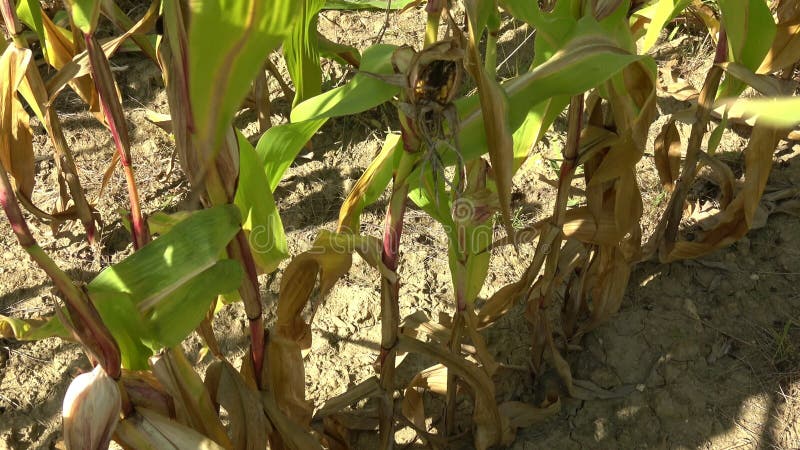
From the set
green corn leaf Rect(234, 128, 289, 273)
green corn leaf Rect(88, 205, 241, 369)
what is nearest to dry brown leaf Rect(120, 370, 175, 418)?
green corn leaf Rect(88, 205, 241, 369)

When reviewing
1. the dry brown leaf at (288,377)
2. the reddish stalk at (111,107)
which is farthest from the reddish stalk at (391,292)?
the reddish stalk at (111,107)

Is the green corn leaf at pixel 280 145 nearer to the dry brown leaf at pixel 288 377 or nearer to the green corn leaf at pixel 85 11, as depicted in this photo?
the dry brown leaf at pixel 288 377

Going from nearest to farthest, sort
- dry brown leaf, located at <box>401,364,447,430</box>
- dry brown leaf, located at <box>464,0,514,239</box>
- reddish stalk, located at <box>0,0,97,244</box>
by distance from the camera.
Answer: dry brown leaf, located at <box>464,0,514,239</box> < reddish stalk, located at <box>0,0,97,244</box> < dry brown leaf, located at <box>401,364,447,430</box>

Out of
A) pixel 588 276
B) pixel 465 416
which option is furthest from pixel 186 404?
pixel 588 276

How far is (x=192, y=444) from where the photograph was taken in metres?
0.95

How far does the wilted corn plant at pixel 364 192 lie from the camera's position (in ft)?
2.55

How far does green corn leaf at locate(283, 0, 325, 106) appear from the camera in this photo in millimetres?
1219

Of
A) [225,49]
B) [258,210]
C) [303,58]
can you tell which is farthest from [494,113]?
[303,58]

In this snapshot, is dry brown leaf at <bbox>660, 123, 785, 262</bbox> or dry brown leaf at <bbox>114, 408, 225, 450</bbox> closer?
dry brown leaf at <bbox>114, 408, 225, 450</bbox>

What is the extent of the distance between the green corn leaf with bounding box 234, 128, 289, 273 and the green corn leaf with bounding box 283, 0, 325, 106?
0.25m

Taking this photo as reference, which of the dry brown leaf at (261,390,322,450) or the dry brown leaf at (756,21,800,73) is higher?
the dry brown leaf at (756,21,800,73)

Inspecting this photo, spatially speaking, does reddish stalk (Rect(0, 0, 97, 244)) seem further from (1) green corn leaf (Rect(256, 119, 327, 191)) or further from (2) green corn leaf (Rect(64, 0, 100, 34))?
(1) green corn leaf (Rect(256, 119, 327, 191))

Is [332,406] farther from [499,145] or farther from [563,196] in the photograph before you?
[499,145]

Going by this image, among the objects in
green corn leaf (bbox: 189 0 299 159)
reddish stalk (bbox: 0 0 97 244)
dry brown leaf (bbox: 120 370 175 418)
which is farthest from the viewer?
reddish stalk (bbox: 0 0 97 244)
